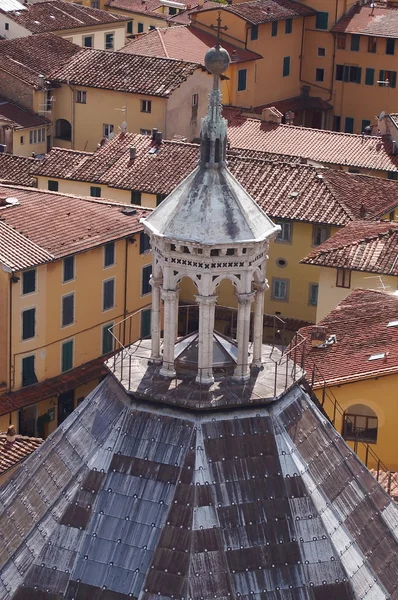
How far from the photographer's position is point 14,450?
50.2m

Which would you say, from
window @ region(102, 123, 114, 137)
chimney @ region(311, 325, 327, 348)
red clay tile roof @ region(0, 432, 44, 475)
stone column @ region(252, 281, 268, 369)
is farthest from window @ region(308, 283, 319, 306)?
stone column @ region(252, 281, 268, 369)

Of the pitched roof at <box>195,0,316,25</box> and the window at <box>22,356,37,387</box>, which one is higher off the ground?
the pitched roof at <box>195,0,316,25</box>

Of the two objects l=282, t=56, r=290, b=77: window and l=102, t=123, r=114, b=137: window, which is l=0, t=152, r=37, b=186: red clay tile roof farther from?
l=282, t=56, r=290, b=77: window

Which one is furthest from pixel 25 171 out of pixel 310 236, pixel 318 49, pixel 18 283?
→ pixel 318 49

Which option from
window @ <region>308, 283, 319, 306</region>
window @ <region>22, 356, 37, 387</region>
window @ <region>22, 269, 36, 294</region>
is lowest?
window @ <region>22, 356, 37, 387</region>

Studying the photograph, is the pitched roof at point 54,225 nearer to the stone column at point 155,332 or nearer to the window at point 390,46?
the stone column at point 155,332

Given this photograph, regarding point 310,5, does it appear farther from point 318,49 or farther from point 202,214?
point 202,214

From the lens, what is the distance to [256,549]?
87.2 ft

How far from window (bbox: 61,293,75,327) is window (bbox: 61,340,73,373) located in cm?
76

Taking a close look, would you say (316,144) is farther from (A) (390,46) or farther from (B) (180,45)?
(A) (390,46)

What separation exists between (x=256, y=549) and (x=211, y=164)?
234 inches

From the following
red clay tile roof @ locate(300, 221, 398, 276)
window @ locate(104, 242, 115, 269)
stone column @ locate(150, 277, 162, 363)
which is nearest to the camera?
stone column @ locate(150, 277, 162, 363)

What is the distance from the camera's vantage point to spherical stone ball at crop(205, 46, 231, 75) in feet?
90.5

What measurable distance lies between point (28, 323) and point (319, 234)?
51.1ft
